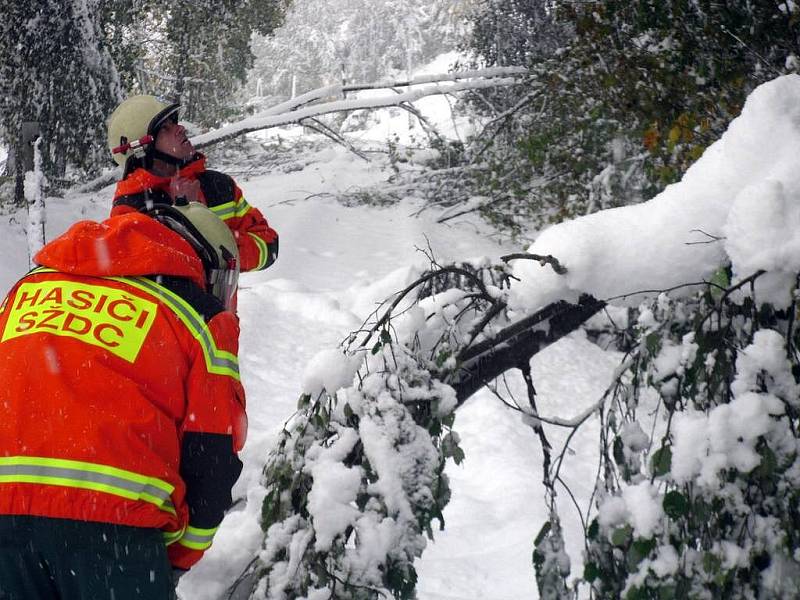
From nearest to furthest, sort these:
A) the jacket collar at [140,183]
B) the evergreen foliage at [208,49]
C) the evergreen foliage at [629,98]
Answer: the jacket collar at [140,183] → the evergreen foliage at [629,98] → the evergreen foliage at [208,49]

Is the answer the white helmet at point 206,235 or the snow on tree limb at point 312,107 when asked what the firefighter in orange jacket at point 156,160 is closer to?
the white helmet at point 206,235

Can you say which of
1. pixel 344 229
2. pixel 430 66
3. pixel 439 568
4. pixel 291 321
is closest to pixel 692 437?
pixel 439 568

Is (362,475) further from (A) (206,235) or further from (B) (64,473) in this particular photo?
(A) (206,235)

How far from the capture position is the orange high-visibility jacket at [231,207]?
3066 mm

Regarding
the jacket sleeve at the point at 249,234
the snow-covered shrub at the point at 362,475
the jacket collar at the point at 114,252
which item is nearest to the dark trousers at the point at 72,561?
the snow-covered shrub at the point at 362,475

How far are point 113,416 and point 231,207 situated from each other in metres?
2.21

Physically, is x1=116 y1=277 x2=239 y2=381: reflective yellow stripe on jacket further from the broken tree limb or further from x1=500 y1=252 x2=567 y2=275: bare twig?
x1=500 y1=252 x2=567 y2=275: bare twig

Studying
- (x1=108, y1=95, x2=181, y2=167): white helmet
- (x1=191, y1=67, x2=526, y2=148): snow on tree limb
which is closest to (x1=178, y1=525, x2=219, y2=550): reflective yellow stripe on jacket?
(x1=108, y1=95, x2=181, y2=167): white helmet

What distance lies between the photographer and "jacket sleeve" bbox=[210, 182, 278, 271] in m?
3.53

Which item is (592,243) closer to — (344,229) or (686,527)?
(686,527)

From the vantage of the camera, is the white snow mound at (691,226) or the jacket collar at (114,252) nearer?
the white snow mound at (691,226)

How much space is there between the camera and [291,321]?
7.54m

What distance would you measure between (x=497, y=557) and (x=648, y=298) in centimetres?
262

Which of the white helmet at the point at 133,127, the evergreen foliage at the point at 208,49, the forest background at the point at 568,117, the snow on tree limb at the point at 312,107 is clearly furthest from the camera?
the evergreen foliage at the point at 208,49
